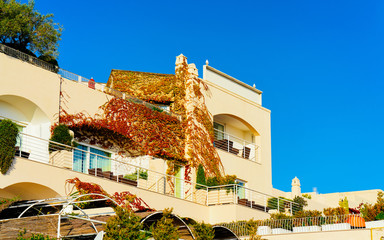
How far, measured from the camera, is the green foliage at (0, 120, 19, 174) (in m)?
21.6

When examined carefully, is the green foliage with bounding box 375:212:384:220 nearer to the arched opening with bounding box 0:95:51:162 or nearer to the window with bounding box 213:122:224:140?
the window with bounding box 213:122:224:140

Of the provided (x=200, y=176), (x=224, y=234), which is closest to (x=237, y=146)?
(x=200, y=176)

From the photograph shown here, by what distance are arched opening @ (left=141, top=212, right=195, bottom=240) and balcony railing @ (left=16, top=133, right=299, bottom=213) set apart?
5.31m

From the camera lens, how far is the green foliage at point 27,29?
26703 mm

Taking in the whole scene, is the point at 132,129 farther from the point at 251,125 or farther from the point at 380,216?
the point at 380,216

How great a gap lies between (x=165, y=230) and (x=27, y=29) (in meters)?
12.7

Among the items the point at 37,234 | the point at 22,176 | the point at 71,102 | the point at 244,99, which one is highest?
the point at 244,99

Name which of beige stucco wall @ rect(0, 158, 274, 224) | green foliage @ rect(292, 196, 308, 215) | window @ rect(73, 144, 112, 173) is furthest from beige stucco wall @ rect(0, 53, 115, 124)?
green foliage @ rect(292, 196, 308, 215)

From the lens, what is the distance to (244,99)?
114 ft

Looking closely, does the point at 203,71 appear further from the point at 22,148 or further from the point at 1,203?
the point at 1,203

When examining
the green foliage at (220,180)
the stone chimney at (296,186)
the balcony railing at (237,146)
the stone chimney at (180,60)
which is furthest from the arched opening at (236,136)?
the stone chimney at (296,186)

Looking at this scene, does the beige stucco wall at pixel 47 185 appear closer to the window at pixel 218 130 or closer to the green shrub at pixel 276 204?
the green shrub at pixel 276 204

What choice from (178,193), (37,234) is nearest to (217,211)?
(178,193)

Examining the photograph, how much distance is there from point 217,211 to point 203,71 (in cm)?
733
